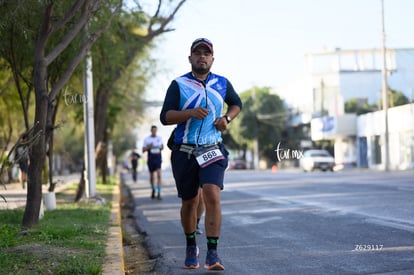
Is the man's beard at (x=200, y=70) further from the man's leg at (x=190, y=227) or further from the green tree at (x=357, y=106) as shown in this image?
the green tree at (x=357, y=106)

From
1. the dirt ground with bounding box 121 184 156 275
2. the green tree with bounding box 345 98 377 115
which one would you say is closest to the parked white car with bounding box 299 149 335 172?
the green tree with bounding box 345 98 377 115

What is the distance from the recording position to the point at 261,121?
51.8 meters

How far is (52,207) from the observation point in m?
13.7

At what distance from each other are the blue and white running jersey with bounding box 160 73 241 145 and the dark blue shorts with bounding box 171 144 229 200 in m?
0.14

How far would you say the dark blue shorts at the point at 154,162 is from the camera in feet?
57.7

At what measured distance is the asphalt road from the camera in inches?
258

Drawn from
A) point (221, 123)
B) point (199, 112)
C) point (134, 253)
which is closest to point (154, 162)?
point (134, 253)

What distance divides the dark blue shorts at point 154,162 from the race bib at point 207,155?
→ 11.4m

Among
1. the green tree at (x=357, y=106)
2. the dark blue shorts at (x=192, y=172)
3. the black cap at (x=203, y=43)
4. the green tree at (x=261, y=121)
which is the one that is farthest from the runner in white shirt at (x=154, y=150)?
the green tree at (x=357, y=106)

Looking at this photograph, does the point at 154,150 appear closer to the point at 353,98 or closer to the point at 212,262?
the point at 212,262

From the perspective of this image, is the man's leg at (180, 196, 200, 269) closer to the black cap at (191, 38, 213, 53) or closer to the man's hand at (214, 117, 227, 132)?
the man's hand at (214, 117, 227, 132)

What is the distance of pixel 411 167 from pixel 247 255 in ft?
117

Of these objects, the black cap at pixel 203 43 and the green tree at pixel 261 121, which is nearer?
the black cap at pixel 203 43

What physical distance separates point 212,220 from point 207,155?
0.59 metres
